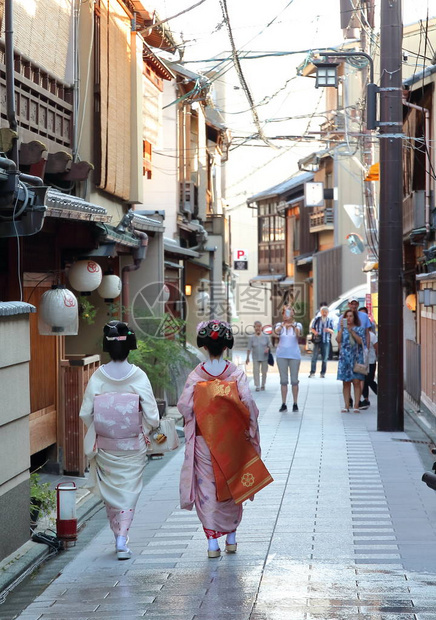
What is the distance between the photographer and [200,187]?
30.9 m

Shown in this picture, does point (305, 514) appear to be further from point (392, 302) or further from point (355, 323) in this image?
point (355, 323)

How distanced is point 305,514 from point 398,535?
1252 mm

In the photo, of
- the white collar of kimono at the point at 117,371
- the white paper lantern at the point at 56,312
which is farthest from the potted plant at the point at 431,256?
the white collar of kimono at the point at 117,371

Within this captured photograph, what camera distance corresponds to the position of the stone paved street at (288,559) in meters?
6.00

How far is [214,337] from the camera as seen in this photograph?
8094 millimetres

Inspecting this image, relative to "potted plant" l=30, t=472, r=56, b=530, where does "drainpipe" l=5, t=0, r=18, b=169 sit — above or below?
above

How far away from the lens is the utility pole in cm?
1532

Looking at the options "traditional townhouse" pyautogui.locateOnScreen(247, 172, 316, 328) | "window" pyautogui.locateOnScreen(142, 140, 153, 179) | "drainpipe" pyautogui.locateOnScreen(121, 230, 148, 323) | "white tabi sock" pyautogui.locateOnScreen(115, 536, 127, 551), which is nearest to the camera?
"white tabi sock" pyautogui.locateOnScreen(115, 536, 127, 551)

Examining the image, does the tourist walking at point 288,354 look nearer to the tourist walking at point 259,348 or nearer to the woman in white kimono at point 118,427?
the tourist walking at point 259,348

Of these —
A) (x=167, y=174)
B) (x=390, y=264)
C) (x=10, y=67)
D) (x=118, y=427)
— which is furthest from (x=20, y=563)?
(x=167, y=174)

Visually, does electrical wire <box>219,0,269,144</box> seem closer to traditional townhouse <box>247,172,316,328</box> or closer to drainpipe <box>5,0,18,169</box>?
drainpipe <box>5,0,18,169</box>

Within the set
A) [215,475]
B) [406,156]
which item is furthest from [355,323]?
[215,475]

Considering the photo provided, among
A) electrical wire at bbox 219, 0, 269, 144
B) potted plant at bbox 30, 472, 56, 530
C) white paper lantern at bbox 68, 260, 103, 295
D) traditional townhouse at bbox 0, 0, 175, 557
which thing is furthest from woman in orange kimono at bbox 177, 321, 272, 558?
electrical wire at bbox 219, 0, 269, 144

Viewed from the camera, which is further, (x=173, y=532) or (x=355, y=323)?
(x=355, y=323)
